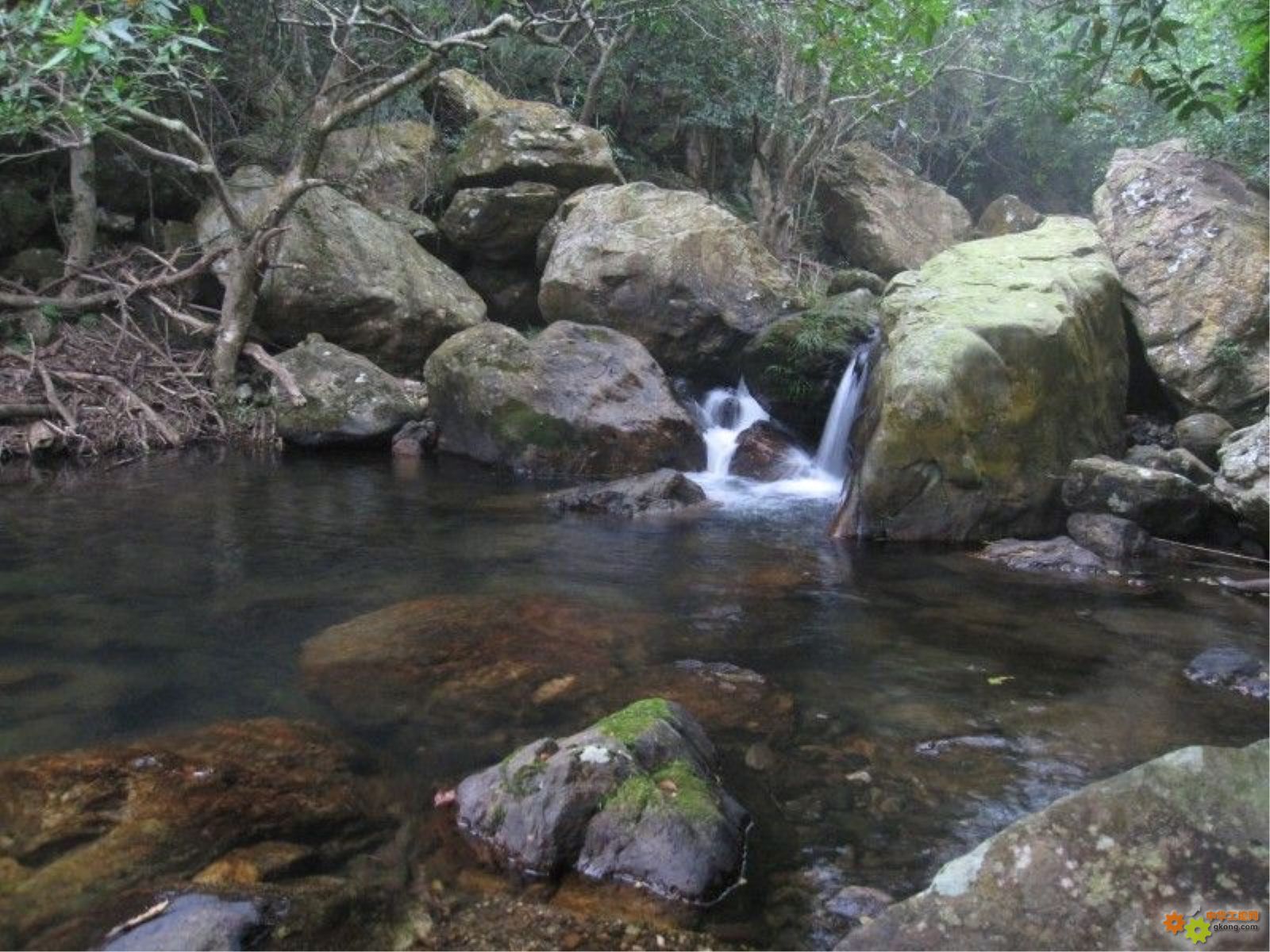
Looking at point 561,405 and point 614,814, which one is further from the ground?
point 561,405

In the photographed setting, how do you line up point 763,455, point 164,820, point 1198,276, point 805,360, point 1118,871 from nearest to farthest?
1. point 1118,871
2. point 164,820
3. point 1198,276
4. point 763,455
5. point 805,360

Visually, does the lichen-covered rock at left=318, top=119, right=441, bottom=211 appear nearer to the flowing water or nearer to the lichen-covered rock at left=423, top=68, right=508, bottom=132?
the lichen-covered rock at left=423, top=68, right=508, bottom=132

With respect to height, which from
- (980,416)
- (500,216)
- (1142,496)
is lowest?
(1142,496)

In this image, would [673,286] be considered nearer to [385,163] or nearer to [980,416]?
[980,416]

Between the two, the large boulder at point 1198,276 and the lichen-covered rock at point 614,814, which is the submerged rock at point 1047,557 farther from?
the lichen-covered rock at point 614,814

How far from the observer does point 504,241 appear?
588 inches

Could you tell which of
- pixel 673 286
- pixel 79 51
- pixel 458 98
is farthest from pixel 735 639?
pixel 458 98

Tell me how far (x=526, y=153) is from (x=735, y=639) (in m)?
10.8

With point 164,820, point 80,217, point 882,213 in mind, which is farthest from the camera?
point 882,213

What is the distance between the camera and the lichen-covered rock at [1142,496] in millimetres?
8102

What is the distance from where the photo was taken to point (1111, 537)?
796 centimetres

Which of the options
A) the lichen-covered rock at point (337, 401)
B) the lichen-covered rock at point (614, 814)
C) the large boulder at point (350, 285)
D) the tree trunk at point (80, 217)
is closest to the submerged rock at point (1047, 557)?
the lichen-covered rock at point (614, 814)

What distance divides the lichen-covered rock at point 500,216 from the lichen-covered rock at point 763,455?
5.03 metres

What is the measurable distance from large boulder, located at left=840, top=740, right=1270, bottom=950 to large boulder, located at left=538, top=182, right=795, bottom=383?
10.6m
